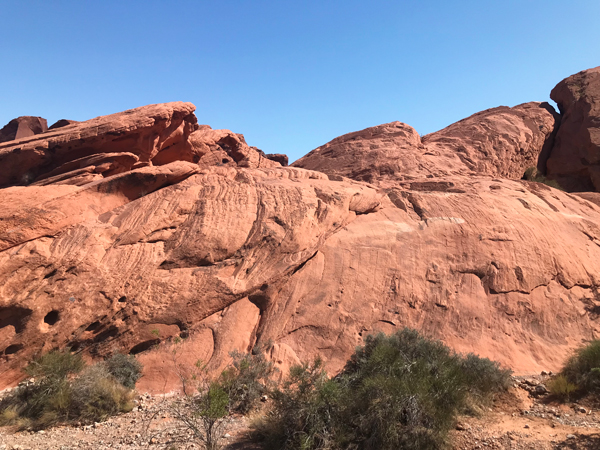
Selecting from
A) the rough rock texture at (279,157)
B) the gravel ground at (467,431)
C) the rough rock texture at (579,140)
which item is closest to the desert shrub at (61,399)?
the gravel ground at (467,431)

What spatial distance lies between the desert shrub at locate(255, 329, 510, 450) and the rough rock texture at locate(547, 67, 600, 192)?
58.2 ft

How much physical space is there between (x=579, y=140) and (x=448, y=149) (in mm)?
7837

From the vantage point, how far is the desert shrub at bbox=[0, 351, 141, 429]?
24.9 feet

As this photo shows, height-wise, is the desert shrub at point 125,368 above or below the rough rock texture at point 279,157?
below

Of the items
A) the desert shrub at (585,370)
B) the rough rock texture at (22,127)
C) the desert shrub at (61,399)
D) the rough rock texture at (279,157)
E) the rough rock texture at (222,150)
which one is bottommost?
the desert shrub at (61,399)

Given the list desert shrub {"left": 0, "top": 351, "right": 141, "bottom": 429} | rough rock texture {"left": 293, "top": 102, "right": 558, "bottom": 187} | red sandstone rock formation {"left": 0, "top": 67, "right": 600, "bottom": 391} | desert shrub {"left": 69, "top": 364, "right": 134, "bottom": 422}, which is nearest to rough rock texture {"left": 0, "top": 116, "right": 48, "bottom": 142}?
red sandstone rock formation {"left": 0, "top": 67, "right": 600, "bottom": 391}

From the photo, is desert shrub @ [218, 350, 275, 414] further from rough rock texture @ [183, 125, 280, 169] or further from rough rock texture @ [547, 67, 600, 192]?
rough rock texture @ [547, 67, 600, 192]

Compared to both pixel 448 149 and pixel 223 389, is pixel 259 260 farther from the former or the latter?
pixel 448 149

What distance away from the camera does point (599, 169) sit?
20.9m

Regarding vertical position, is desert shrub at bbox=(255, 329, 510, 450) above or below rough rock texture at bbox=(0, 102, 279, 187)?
below

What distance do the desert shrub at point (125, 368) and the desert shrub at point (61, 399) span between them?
0.69ft

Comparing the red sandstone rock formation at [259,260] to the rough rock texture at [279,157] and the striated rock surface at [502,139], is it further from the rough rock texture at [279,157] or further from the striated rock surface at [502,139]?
the rough rock texture at [279,157]

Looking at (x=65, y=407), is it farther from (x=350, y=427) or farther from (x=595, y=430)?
(x=595, y=430)

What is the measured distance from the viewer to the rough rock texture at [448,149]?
17.1m
